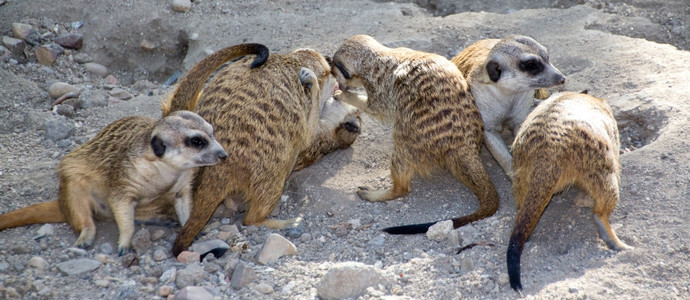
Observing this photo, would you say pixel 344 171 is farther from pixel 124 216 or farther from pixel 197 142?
pixel 124 216

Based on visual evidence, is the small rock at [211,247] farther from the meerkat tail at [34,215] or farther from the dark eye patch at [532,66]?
the dark eye patch at [532,66]

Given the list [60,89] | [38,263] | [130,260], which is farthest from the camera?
[60,89]

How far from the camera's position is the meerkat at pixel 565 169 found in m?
2.58

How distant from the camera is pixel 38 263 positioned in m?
2.60

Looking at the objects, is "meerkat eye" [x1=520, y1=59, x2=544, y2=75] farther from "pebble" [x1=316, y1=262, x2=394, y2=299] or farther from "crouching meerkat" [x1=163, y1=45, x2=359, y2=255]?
"pebble" [x1=316, y1=262, x2=394, y2=299]

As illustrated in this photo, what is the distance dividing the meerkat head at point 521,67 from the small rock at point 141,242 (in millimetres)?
1868

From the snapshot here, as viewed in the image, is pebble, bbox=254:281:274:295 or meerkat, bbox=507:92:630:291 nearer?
pebble, bbox=254:281:274:295

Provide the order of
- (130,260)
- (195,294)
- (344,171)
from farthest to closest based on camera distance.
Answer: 1. (344,171)
2. (130,260)
3. (195,294)

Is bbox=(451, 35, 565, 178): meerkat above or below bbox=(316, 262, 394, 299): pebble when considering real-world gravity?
above

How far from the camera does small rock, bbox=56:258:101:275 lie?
2.57 meters

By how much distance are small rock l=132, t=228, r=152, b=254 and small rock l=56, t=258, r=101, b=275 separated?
7.7 inches

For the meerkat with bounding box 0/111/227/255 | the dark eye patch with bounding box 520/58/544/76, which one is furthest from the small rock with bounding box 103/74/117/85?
the dark eye patch with bounding box 520/58/544/76

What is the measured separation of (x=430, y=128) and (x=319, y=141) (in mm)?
787

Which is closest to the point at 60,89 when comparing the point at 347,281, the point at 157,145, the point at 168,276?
the point at 157,145
